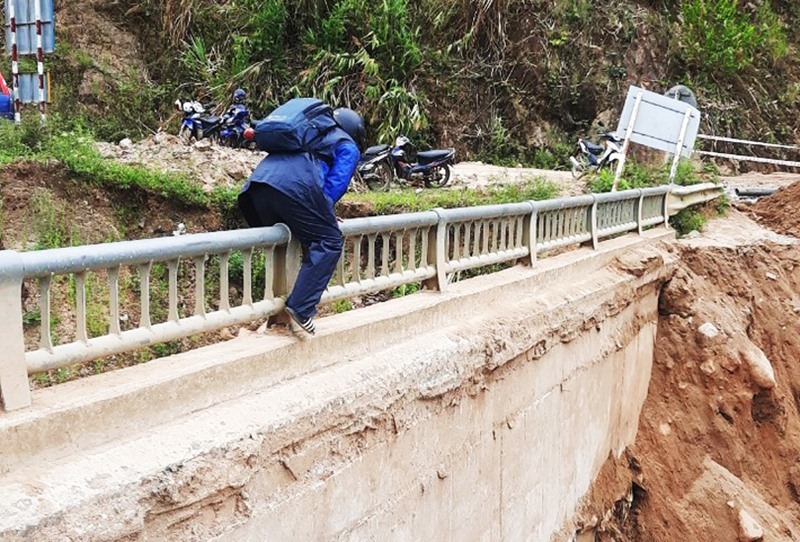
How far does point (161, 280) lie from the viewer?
26.0 ft

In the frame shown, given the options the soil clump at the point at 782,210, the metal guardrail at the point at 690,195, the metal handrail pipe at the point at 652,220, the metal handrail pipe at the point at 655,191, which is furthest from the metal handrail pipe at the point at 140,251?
the soil clump at the point at 782,210

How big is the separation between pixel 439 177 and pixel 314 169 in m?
8.09

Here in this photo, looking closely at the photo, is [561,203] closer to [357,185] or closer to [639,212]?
[639,212]

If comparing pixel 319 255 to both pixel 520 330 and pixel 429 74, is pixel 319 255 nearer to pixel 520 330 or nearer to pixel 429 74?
pixel 520 330

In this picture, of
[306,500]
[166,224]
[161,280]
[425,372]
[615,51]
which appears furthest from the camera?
[615,51]

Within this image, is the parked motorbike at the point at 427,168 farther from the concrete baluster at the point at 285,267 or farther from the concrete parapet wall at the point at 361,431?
the concrete baluster at the point at 285,267

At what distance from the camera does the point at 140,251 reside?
10.4ft

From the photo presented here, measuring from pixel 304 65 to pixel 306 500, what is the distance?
12896mm

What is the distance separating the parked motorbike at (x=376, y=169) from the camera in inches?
455

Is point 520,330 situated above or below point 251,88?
below

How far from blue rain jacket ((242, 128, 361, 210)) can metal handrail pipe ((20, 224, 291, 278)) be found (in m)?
0.23

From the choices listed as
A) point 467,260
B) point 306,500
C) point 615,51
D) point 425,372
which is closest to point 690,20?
point 615,51

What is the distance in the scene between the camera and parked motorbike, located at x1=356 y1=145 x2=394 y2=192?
37.9 feet

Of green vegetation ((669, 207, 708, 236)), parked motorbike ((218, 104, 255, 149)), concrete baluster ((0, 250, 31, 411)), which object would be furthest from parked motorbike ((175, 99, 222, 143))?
concrete baluster ((0, 250, 31, 411))
